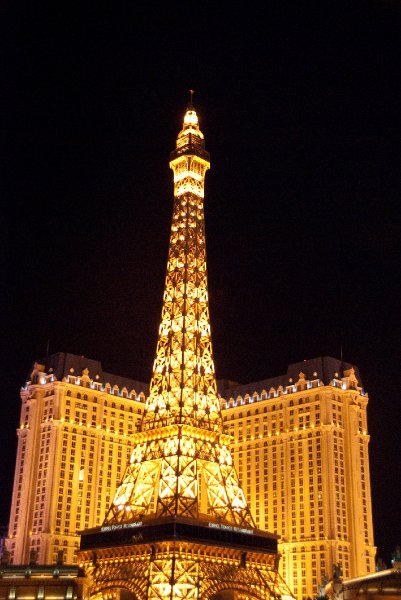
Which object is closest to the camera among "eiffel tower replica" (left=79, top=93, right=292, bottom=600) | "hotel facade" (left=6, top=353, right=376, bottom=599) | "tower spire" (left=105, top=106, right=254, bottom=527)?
"eiffel tower replica" (left=79, top=93, right=292, bottom=600)

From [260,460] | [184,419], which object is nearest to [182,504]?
[184,419]

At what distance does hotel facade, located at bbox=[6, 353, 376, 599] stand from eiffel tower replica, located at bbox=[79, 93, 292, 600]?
Answer: 51598mm

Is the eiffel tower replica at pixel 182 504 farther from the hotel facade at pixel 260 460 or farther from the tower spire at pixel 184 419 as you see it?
the hotel facade at pixel 260 460

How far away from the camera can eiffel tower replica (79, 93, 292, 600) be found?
104 metres

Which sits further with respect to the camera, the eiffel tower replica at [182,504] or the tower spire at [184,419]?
the tower spire at [184,419]

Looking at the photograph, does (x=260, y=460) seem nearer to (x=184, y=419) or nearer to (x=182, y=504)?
(x=184, y=419)

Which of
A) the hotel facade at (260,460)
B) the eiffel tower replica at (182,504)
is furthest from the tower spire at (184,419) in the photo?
the hotel facade at (260,460)

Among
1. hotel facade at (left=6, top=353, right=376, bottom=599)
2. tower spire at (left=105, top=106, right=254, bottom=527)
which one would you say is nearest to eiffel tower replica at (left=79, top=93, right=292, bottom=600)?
tower spire at (left=105, top=106, right=254, bottom=527)

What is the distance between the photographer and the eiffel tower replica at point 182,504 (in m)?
104

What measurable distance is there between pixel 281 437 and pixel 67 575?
7622cm

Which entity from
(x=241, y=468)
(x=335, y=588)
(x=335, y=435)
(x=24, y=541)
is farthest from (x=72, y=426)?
(x=335, y=588)

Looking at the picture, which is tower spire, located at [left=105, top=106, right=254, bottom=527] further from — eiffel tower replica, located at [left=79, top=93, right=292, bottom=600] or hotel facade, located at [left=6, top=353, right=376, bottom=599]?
hotel facade, located at [left=6, top=353, right=376, bottom=599]

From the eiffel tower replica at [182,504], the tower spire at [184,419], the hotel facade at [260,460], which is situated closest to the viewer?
the eiffel tower replica at [182,504]

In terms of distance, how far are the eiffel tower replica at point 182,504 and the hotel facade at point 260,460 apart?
51.6 meters
